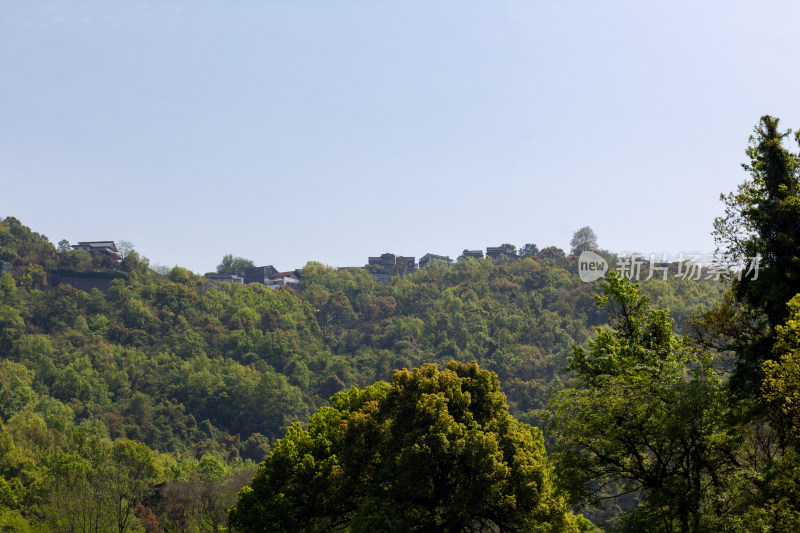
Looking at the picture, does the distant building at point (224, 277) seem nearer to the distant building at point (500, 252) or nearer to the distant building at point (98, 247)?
the distant building at point (98, 247)

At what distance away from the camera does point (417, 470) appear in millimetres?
20266

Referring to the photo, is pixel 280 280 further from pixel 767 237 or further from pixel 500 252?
pixel 767 237

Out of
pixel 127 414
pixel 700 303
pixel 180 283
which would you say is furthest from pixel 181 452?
pixel 700 303

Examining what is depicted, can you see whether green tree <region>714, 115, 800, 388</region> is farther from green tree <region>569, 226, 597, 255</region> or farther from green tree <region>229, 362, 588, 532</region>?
green tree <region>569, 226, 597, 255</region>

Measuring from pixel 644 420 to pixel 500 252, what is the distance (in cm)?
13066

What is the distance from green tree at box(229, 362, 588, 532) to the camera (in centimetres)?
2000

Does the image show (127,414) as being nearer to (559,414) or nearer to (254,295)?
(254,295)

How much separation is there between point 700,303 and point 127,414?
6519 centimetres

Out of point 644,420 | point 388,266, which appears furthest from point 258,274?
point 644,420

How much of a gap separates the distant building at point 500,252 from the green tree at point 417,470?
122091mm

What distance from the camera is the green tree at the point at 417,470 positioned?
2000 centimetres

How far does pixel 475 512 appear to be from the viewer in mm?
19828

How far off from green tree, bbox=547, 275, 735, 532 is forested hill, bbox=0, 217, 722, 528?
153ft

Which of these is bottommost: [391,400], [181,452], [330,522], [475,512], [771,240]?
[181,452]
